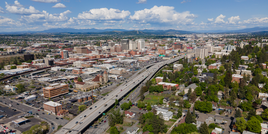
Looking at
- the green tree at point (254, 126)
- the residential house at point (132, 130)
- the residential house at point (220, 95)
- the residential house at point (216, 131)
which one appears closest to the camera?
the green tree at point (254, 126)

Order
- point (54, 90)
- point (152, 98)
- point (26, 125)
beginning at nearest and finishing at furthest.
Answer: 1. point (26, 125)
2. point (152, 98)
3. point (54, 90)

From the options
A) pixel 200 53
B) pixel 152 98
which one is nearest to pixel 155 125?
pixel 152 98

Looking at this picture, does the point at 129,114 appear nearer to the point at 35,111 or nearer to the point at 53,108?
the point at 53,108

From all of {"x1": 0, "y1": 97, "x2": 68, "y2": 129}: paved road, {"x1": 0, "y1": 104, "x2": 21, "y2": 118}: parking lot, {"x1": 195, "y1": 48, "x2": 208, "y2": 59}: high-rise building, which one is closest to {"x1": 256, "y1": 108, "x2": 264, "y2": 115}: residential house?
{"x1": 0, "y1": 97, "x2": 68, "y2": 129}: paved road

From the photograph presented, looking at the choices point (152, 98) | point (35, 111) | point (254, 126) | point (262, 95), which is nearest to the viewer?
point (254, 126)

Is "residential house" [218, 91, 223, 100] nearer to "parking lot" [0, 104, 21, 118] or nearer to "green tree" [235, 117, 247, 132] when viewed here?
"green tree" [235, 117, 247, 132]

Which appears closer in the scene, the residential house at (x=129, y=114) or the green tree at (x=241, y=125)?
the green tree at (x=241, y=125)

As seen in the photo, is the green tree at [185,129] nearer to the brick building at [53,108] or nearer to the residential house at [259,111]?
the residential house at [259,111]

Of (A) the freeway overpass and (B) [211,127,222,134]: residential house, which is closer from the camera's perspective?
(B) [211,127,222,134]: residential house

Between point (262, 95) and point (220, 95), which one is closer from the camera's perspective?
point (262, 95)

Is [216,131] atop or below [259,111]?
below

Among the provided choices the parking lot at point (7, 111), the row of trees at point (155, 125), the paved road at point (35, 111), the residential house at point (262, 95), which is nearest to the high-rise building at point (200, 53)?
the residential house at point (262, 95)

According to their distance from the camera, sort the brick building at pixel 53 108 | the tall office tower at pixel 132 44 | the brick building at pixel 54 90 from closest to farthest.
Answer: the brick building at pixel 53 108
the brick building at pixel 54 90
the tall office tower at pixel 132 44
